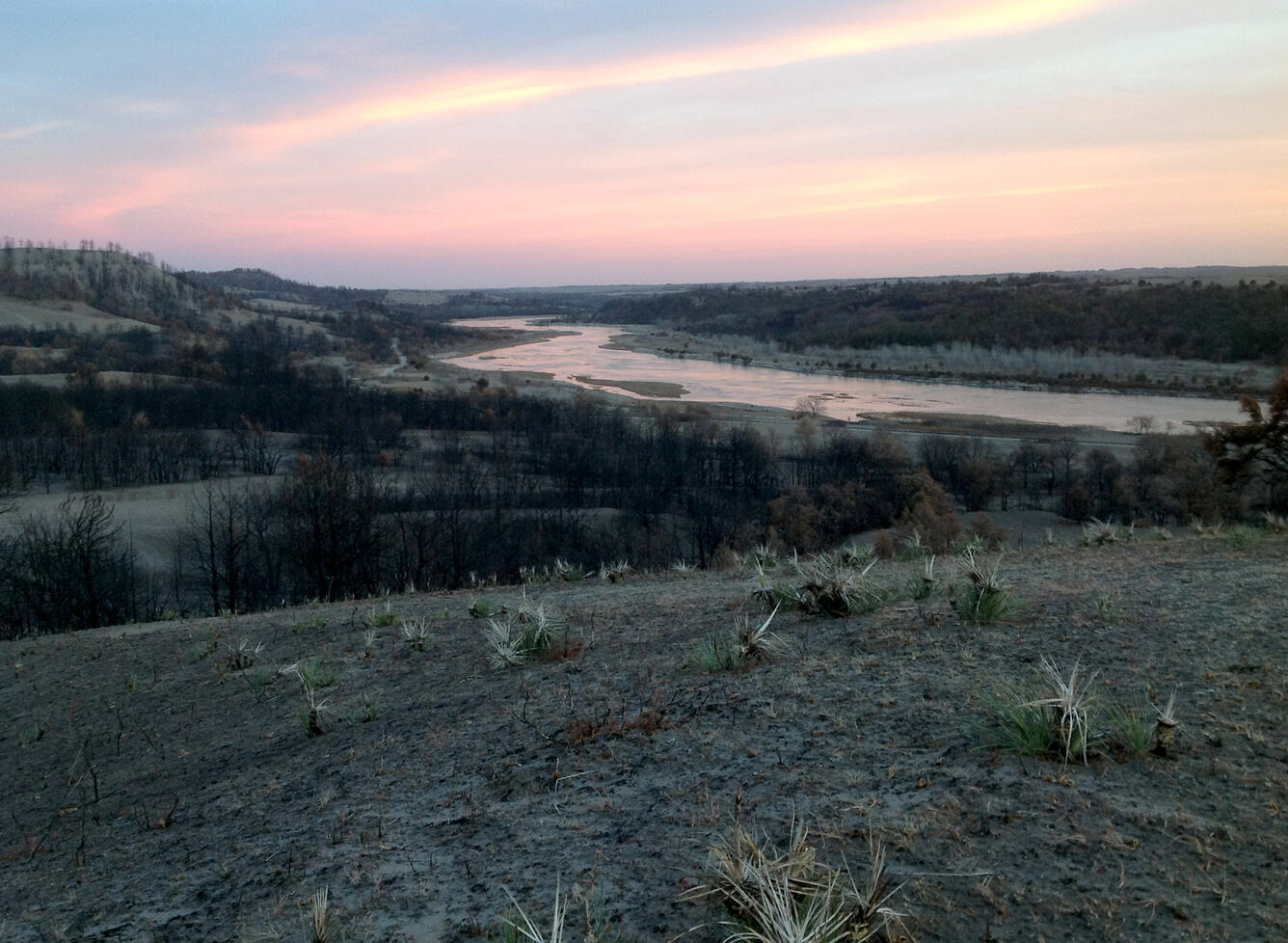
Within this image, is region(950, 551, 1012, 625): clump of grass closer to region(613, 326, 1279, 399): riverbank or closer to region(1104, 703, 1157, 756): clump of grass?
region(1104, 703, 1157, 756): clump of grass

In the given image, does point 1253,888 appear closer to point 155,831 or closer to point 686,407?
point 155,831

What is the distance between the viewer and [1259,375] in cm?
3534

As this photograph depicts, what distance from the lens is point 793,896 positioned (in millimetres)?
2674

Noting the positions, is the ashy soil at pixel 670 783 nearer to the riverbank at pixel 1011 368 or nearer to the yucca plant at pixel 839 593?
the yucca plant at pixel 839 593

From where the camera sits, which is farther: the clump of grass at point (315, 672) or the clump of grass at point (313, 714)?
the clump of grass at point (315, 672)

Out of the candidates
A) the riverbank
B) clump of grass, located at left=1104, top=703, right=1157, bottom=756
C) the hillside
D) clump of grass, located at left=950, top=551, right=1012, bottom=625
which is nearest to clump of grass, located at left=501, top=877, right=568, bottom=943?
clump of grass, located at left=1104, top=703, right=1157, bottom=756

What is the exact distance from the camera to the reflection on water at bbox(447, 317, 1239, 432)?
4253cm

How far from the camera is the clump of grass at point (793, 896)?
2.43 metres

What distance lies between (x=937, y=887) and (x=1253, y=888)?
845mm

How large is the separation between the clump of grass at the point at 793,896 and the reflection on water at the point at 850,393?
36.8 meters

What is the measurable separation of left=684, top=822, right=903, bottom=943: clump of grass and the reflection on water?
1448 inches

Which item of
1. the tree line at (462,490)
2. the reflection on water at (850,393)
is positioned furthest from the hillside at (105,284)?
the tree line at (462,490)

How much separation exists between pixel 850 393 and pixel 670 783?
56.7 meters

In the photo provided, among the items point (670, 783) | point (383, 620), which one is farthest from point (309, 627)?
point (670, 783)
